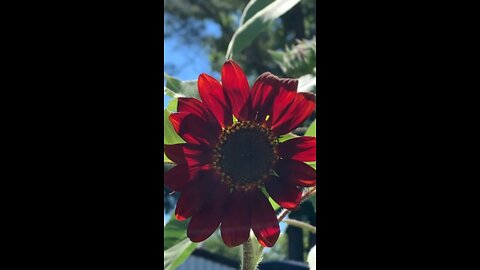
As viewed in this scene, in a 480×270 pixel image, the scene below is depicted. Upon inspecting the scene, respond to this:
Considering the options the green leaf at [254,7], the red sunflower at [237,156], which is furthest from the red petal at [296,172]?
the green leaf at [254,7]

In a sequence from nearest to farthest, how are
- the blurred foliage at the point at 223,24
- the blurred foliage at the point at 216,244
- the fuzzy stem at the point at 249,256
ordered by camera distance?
the fuzzy stem at the point at 249,256
the blurred foliage at the point at 216,244
the blurred foliage at the point at 223,24

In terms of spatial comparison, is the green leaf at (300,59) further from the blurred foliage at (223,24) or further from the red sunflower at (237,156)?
the red sunflower at (237,156)

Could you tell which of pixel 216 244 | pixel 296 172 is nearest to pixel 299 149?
pixel 296 172

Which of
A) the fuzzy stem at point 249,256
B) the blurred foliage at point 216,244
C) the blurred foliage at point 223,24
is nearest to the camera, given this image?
the fuzzy stem at point 249,256

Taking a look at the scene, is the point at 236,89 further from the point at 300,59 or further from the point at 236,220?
the point at 300,59

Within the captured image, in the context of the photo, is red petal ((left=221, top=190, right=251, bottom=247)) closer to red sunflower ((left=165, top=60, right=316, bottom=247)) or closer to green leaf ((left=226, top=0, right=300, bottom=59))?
red sunflower ((left=165, top=60, right=316, bottom=247))

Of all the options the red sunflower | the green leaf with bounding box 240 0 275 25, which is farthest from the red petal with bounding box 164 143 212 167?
the green leaf with bounding box 240 0 275 25
